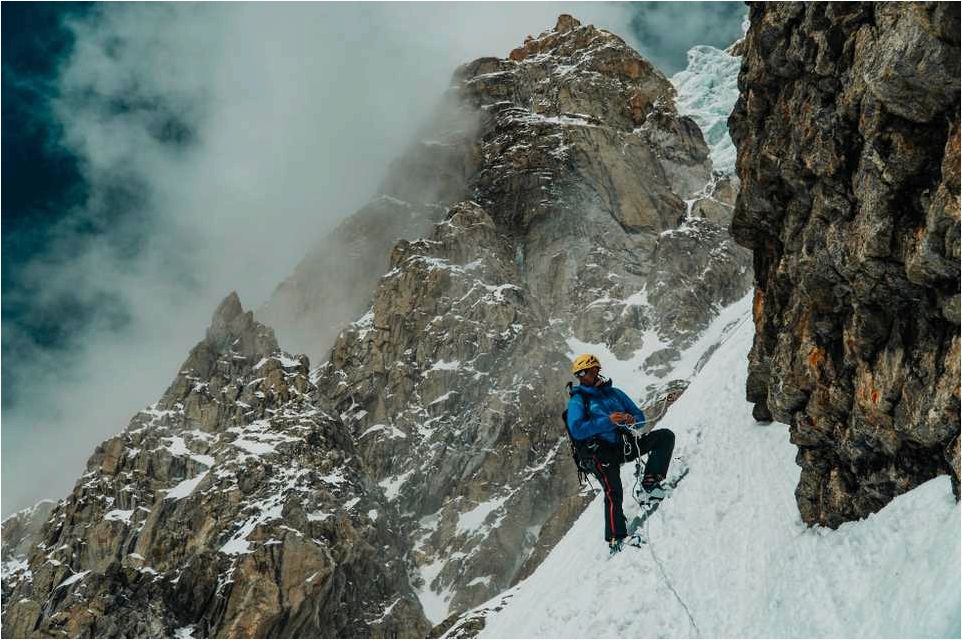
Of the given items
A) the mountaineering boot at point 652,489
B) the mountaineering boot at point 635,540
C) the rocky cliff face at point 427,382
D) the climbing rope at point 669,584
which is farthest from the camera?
the rocky cliff face at point 427,382

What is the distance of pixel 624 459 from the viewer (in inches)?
567

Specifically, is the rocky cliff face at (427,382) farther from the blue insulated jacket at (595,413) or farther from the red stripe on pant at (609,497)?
the blue insulated jacket at (595,413)

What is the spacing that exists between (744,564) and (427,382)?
114 m

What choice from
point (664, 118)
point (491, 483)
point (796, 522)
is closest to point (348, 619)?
point (491, 483)

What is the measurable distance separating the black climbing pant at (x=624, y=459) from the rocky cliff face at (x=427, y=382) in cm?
7588

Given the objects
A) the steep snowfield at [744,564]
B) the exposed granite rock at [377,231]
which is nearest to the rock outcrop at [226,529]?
→ the exposed granite rock at [377,231]

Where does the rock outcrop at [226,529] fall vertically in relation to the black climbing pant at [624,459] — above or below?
above

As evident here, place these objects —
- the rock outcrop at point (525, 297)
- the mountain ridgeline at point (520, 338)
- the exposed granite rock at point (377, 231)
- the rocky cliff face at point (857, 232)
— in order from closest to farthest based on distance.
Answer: the rocky cliff face at point (857, 232) → the mountain ridgeline at point (520, 338) → the rock outcrop at point (525, 297) → the exposed granite rock at point (377, 231)

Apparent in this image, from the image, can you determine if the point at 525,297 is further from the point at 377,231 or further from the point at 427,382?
the point at 377,231

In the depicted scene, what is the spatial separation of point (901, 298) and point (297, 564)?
84.3m

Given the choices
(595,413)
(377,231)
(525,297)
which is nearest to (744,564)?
(595,413)

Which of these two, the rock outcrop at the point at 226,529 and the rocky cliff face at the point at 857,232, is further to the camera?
the rock outcrop at the point at 226,529

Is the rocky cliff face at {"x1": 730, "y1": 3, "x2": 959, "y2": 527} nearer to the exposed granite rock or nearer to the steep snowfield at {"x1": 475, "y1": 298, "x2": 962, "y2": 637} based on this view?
the steep snowfield at {"x1": 475, "y1": 298, "x2": 962, "y2": 637}

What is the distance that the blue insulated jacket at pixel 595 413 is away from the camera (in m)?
14.1
